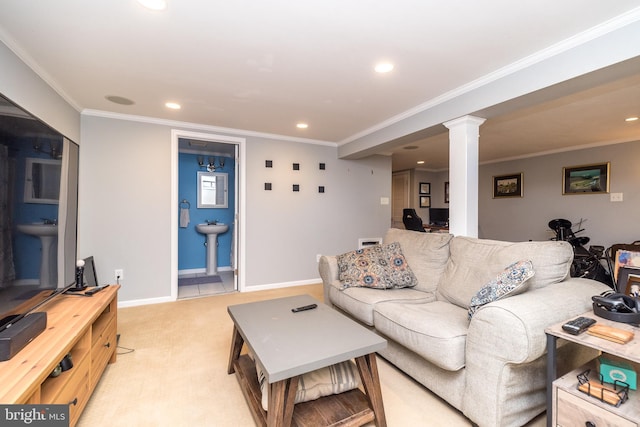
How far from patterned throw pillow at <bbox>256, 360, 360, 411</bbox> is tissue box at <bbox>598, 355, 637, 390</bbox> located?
1.10 metres

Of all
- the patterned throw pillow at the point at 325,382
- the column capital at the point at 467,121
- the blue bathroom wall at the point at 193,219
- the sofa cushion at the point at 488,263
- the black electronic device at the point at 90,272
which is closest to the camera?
the patterned throw pillow at the point at 325,382

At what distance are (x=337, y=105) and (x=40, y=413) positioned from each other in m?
2.93

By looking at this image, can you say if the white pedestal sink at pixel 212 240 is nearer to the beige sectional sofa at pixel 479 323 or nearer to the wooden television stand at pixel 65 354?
the wooden television stand at pixel 65 354

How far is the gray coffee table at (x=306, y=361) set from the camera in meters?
1.25

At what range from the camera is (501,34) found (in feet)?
5.87

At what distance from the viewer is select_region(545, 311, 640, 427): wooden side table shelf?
109 cm

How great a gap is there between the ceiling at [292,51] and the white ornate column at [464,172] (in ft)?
1.02

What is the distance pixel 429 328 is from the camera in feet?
5.29

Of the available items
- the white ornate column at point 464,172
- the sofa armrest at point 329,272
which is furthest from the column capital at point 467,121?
the sofa armrest at point 329,272

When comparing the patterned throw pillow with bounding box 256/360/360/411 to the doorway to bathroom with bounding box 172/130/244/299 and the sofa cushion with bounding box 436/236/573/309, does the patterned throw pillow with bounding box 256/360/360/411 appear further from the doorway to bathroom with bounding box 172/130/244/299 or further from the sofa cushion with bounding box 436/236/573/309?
the doorway to bathroom with bounding box 172/130/244/299

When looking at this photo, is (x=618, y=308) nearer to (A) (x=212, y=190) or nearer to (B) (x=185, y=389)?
(B) (x=185, y=389)

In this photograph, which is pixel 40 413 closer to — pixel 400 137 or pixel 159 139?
pixel 159 139

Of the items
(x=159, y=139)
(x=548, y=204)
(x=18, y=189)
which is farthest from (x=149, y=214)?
(x=548, y=204)

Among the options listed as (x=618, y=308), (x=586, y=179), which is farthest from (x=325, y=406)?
(x=586, y=179)
